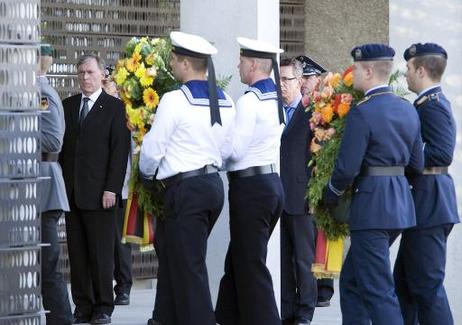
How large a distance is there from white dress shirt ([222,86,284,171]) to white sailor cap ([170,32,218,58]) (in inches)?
19.8

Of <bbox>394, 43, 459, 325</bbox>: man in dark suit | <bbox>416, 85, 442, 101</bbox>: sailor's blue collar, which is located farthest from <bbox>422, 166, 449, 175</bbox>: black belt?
<bbox>416, 85, 442, 101</bbox>: sailor's blue collar

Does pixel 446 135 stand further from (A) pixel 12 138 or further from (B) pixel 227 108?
(A) pixel 12 138

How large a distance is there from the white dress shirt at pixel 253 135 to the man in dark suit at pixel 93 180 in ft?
5.15

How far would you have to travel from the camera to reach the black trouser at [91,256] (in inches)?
392

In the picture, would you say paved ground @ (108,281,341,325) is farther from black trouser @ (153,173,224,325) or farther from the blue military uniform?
the blue military uniform

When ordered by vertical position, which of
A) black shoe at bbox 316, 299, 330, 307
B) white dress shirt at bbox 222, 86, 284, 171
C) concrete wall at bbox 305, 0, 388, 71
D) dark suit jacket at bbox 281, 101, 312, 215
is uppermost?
concrete wall at bbox 305, 0, 388, 71

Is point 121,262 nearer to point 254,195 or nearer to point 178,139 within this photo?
point 254,195

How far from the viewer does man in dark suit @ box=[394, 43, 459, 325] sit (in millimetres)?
8336

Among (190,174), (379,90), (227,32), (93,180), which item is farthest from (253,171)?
(93,180)

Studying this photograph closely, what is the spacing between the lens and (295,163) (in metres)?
10.4

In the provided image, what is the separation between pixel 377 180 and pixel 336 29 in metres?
5.89

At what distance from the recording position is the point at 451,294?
968 cm

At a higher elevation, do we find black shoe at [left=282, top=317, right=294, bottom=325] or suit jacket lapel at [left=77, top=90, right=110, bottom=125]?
suit jacket lapel at [left=77, top=90, right=110, bottom=125]

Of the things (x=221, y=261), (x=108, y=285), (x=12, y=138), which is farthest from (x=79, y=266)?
(x=12, y=138)
